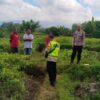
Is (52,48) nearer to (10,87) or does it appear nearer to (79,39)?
(10,87)

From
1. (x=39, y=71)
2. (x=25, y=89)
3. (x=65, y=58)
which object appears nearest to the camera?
(x=25, y=89)

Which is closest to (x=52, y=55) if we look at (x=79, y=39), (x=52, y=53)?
(x=52, y=53)

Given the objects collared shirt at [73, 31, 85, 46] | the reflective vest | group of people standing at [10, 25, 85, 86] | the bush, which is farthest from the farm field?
the reflective vest

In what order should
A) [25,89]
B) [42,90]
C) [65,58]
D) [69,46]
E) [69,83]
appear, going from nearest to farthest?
[25,89]
[42,90]
[69,83]
[65,58]
[69,46]

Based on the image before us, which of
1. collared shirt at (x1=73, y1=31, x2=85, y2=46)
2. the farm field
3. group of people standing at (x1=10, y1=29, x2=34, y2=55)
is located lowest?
the farm field

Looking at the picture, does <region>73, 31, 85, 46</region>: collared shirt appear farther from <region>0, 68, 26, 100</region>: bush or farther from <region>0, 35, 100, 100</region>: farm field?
<region>0, 68, 26, 100</region>: bush

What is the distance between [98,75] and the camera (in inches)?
649

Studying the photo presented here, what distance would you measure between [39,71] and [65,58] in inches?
170

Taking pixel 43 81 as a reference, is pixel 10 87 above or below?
above

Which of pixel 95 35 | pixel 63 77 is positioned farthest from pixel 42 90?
pixel 95 35

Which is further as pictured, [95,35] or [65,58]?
[95,35]

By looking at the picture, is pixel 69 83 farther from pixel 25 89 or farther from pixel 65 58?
pixel 65 58

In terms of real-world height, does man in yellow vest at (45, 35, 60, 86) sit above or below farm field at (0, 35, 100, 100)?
above

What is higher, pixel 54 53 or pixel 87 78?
pixel 54 53
